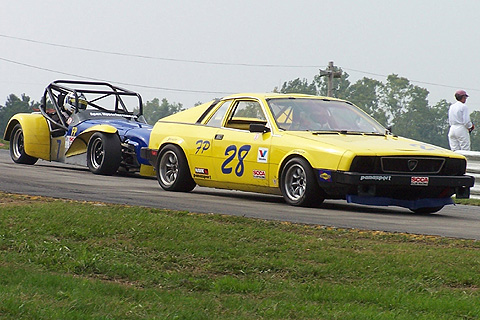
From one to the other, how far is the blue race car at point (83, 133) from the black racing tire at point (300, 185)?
14.2 feet

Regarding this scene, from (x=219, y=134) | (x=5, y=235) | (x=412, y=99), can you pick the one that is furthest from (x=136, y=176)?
(x=412, y=99)

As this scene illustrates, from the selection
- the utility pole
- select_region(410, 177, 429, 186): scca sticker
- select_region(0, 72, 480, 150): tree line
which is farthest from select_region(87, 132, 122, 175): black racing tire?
select_region(0, 72, 480, 150): tree line

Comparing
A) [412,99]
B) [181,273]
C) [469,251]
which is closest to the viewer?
[181,273]

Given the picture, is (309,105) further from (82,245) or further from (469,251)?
(82,245)

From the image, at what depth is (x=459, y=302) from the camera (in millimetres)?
5992

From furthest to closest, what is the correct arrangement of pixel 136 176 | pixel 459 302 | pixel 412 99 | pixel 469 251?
pixel 412 99
pixel 136 176
pixel 469 251
pixel 459 302

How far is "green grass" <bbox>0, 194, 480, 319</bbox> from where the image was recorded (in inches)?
220

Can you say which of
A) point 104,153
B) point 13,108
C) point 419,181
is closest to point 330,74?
point 104,153

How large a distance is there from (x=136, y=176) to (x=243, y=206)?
21.3ft

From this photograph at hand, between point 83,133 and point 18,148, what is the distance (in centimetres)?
260

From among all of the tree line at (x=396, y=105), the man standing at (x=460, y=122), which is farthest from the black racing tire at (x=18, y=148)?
the tree line at (x=396, y=105)

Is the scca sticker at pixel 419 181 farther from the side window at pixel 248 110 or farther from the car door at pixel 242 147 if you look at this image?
the side window at pixel 248 110

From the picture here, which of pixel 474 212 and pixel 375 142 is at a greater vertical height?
pixel 375 142

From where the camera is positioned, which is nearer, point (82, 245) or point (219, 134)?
point (82, 245)
